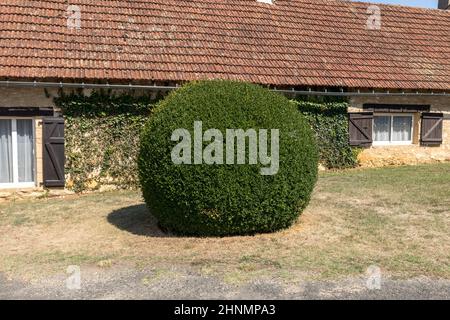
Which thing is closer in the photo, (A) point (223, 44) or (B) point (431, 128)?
(A) point (223, 44)

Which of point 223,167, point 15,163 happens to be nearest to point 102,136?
point 15,163

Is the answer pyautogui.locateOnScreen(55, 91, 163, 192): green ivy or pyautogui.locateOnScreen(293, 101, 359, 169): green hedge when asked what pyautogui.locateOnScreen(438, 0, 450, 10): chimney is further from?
pyautogui.locateOnScreen(55, 91, 163, 192): green ivy

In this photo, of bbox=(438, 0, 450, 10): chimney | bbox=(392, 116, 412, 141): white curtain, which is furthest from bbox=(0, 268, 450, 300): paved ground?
bbox=(438, 0, 450, 10): chimney

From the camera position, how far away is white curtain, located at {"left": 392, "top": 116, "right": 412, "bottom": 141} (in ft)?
44.1

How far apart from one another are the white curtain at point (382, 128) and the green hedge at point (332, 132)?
125 cm

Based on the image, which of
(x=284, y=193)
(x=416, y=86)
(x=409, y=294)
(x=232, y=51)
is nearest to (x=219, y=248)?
(x=284, y=193)

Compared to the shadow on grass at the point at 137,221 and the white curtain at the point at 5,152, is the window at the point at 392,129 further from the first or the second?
the white curtain at the point at 5,152

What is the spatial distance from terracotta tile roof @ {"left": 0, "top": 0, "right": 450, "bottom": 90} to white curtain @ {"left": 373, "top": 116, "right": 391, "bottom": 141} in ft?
4.01

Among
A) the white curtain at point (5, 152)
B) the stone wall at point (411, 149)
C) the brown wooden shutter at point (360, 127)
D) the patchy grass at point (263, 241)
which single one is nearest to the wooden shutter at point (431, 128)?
the stone wall at point (411, 149)

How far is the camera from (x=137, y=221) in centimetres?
733

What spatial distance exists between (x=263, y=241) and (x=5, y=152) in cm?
683

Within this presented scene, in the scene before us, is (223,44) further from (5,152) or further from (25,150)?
(5,152)
